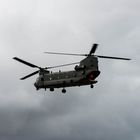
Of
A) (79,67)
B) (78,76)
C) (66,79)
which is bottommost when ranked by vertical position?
(66,79)

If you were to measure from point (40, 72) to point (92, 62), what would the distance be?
67.2 ft

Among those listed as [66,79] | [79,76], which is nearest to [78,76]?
[79,76]

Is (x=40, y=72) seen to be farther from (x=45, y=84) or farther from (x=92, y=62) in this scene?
(x=92, y=62)

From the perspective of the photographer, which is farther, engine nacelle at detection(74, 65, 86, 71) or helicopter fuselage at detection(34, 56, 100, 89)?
engine nacelle at detection(74, 65, 86, 71)

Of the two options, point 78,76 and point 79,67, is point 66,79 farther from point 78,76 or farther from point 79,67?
point 79,67

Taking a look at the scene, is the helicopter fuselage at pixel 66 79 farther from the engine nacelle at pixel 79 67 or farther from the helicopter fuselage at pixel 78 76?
the engine nacelle at pixel 79 67

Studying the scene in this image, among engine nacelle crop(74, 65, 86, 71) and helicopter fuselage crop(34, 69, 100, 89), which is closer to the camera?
helicopter fuselage crop(34, 69, 100, 89)

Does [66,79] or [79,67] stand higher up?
[79,67]

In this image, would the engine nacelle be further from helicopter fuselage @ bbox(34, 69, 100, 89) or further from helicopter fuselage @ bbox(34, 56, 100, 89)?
helicopter fuselage @ bbox(34, 69, 100, 89)

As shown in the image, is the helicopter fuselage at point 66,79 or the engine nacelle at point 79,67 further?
the engine nacelle at point 79,67

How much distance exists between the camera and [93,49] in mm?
166875

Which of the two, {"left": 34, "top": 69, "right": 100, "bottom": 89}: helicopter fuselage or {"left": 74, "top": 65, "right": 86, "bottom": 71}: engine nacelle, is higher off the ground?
{"left": 74, "top": 65, "right": 86, "bottom": 71}: engine nacelle

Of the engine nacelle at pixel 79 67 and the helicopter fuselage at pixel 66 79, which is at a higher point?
the engine nacelle at pixel 79 67

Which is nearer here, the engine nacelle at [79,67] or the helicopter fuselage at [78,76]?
the helicopter fuselage at [78,76]
